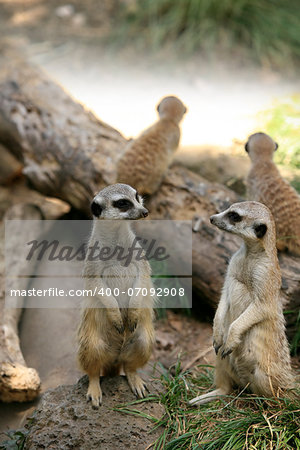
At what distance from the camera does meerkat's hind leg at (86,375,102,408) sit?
2.88 metres

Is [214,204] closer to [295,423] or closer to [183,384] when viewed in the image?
[183,384]

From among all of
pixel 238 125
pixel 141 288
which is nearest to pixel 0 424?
pixel 141 288

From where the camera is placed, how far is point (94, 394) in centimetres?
290

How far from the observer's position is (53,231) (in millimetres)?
5211

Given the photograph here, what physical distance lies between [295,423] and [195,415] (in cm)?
52

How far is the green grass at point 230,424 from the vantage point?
2.66 metres

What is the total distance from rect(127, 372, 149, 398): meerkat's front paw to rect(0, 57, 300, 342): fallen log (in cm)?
115

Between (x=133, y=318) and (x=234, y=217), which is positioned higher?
(x=234, y=217)

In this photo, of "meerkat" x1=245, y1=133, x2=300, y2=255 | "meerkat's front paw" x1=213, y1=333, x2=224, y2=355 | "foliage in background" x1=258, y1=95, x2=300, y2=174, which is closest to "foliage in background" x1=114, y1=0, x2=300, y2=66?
"foliage in background" x1=258, y1=95, x2=300, y2=174

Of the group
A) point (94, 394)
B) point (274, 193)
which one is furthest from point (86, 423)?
point (274, 193)

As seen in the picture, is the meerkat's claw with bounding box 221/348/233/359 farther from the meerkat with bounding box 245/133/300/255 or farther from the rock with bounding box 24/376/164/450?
the meerkat with bounding box 245/133/300/255

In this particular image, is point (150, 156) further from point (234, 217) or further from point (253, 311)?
point (253, 311)

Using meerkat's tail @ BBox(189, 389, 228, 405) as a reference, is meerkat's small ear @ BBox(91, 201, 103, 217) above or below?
above

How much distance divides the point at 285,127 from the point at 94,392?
411cm
